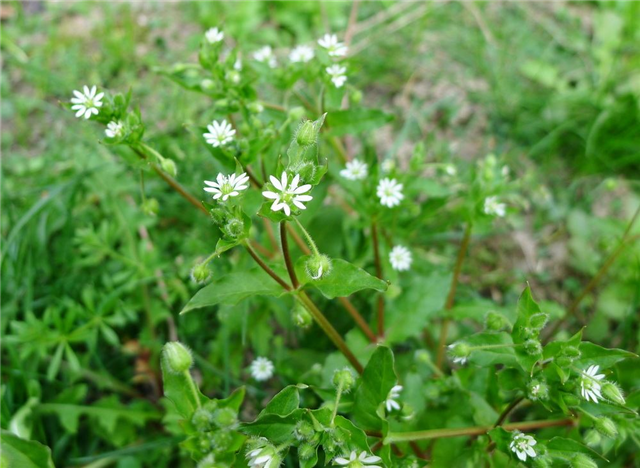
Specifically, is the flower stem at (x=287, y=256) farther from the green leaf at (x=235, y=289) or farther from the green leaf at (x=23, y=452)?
the green leaf at (x=23, y=452)

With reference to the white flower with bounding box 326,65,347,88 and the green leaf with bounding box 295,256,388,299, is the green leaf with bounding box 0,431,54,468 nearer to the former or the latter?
the green leaf with bounding box 295,256,388,299

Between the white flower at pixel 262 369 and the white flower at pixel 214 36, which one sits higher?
the white flower at pixel 214 36

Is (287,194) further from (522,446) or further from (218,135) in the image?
(522,446)

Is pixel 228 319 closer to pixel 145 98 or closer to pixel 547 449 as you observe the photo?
pixel 547 449

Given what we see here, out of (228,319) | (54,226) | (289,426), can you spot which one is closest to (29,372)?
(54,226)

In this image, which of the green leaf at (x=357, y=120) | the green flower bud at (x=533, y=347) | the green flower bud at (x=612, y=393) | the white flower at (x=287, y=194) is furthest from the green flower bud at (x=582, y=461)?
the green leaf at (x=357, y=120)
